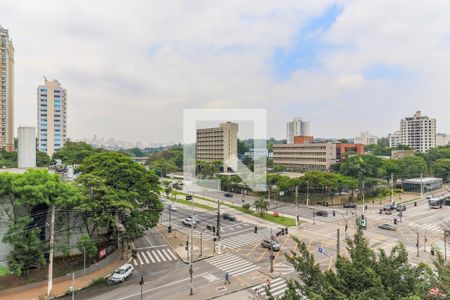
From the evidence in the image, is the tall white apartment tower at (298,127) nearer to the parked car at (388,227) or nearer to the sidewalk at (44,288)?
the parked car at (388,227)

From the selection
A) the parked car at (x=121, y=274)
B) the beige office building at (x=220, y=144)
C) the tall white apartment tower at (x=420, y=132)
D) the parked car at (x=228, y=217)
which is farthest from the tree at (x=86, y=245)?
the tall white apartment tower at (x=420, y=132)

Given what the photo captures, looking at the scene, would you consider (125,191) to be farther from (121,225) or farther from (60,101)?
(60,101)

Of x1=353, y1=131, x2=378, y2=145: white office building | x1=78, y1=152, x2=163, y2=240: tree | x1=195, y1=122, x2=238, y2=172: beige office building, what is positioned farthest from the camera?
x1=353, y1=131, x2=378, y2=145: white office building

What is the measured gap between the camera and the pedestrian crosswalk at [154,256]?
2506 cm

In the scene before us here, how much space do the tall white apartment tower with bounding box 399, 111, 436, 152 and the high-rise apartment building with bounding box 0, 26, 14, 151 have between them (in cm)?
14540

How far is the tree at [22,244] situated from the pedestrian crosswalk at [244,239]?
15304mm

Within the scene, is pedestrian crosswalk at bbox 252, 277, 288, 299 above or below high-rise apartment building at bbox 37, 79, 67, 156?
below

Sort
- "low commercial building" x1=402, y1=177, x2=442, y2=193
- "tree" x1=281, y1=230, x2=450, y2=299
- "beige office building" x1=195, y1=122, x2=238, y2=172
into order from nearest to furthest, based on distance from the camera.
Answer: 1. "tree" x1=281, y1=230, x2=450, y2=299
2. "low commercial building" x1=402, y1=177, x2=442, y2=193
3. "beige office building" x1=195, y1=122, x2=238, y2=172

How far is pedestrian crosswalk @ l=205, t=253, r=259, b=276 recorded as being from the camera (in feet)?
74.8

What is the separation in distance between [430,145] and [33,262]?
143970 mm

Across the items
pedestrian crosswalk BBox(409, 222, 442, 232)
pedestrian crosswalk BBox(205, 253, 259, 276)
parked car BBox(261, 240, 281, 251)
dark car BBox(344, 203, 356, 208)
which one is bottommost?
pedestrian crosswalk BBox(205, 253, 259, 276)

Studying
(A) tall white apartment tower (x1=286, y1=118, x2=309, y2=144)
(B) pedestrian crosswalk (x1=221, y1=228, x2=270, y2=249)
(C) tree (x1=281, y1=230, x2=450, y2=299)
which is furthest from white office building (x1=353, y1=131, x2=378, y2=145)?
(C) tree (x1=281, y1=230, x2=450, y2=299)

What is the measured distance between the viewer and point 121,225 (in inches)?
1003

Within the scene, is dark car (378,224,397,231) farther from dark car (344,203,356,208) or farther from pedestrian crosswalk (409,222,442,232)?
dark car (344,203,356,208)
